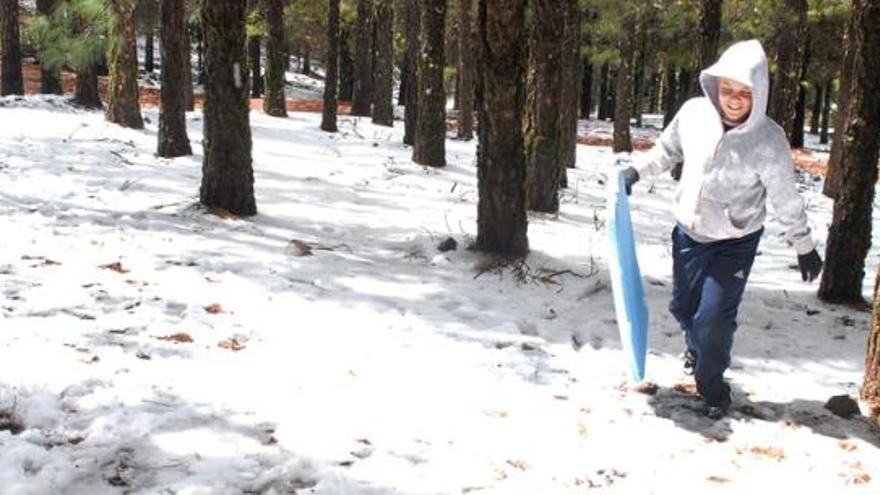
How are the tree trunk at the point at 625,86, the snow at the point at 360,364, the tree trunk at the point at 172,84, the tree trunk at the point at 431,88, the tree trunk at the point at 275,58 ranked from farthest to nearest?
1. the tree trunk at the point at 625,86
2. the tree trunk at the point at 275,58
3. the tree trunk at the point at 431,88
4. the tree trunk at the point at 172,84
5. the snow at the point at 360,364

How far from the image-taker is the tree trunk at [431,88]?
12.9 metres

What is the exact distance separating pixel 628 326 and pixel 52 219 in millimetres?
5648

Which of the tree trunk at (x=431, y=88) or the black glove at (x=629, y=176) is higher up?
the tree trunk at (x=431, y=88)

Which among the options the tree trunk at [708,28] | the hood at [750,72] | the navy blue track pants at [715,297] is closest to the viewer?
the hood at [750,72]

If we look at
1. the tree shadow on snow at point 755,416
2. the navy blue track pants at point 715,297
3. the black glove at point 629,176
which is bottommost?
the tree shadow on snow at point 755,416

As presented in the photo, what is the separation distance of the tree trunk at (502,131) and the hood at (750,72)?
2.59 m

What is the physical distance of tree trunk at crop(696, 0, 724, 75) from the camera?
1338cm

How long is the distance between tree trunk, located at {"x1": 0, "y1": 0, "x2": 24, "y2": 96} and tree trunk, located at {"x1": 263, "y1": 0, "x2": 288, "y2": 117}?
5780mm

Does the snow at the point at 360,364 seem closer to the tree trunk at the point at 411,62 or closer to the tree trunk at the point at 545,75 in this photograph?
the tree trunk at the point at 545,75

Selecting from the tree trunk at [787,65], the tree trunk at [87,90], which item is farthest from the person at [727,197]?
the tree trunk at [787,65]

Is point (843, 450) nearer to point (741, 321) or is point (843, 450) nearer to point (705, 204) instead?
point (705, 204)

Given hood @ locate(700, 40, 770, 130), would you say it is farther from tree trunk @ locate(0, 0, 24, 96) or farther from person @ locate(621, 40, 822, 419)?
tree trunk @ locate(0, 0, 24, 96)

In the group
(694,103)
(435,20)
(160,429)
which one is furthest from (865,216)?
(435,20)

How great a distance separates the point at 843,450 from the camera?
4.08 meters
